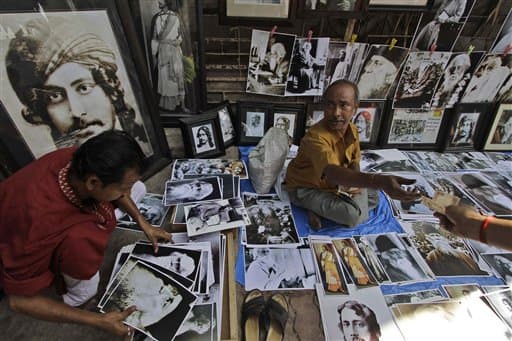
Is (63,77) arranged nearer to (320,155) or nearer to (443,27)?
(320,155)

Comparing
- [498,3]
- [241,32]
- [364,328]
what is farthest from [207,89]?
[498,3]

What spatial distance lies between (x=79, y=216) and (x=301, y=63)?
61.4 inches

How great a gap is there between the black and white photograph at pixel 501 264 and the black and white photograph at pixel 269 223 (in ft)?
3.19

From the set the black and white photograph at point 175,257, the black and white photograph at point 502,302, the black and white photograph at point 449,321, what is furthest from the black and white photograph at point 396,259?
the black and white photograph at point 175,257

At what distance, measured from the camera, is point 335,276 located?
1.34 metres

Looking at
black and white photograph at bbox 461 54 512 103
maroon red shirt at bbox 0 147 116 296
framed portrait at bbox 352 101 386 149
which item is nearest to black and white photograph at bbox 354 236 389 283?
framed portrait at bbox 352 101 386 149

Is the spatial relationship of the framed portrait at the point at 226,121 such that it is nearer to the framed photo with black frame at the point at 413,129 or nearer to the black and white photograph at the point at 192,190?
the black and white photograph at the point at 192,190

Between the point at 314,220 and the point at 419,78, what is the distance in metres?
1.28

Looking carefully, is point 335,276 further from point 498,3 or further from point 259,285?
point 498,3

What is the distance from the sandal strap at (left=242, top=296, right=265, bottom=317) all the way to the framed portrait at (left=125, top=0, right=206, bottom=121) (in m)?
1.28

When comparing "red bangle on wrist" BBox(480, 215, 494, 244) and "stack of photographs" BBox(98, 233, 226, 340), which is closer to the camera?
"red bangle on wrist" BBox(480, 215, 494, 244)

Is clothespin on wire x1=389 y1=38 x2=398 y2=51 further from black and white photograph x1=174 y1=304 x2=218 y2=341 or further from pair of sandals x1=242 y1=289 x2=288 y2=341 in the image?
black and white photograph x1=174 y1=304 x2=218 y2=341

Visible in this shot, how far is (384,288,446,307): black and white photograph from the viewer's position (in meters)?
1.26

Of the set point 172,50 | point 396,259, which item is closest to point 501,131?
point 396,259
